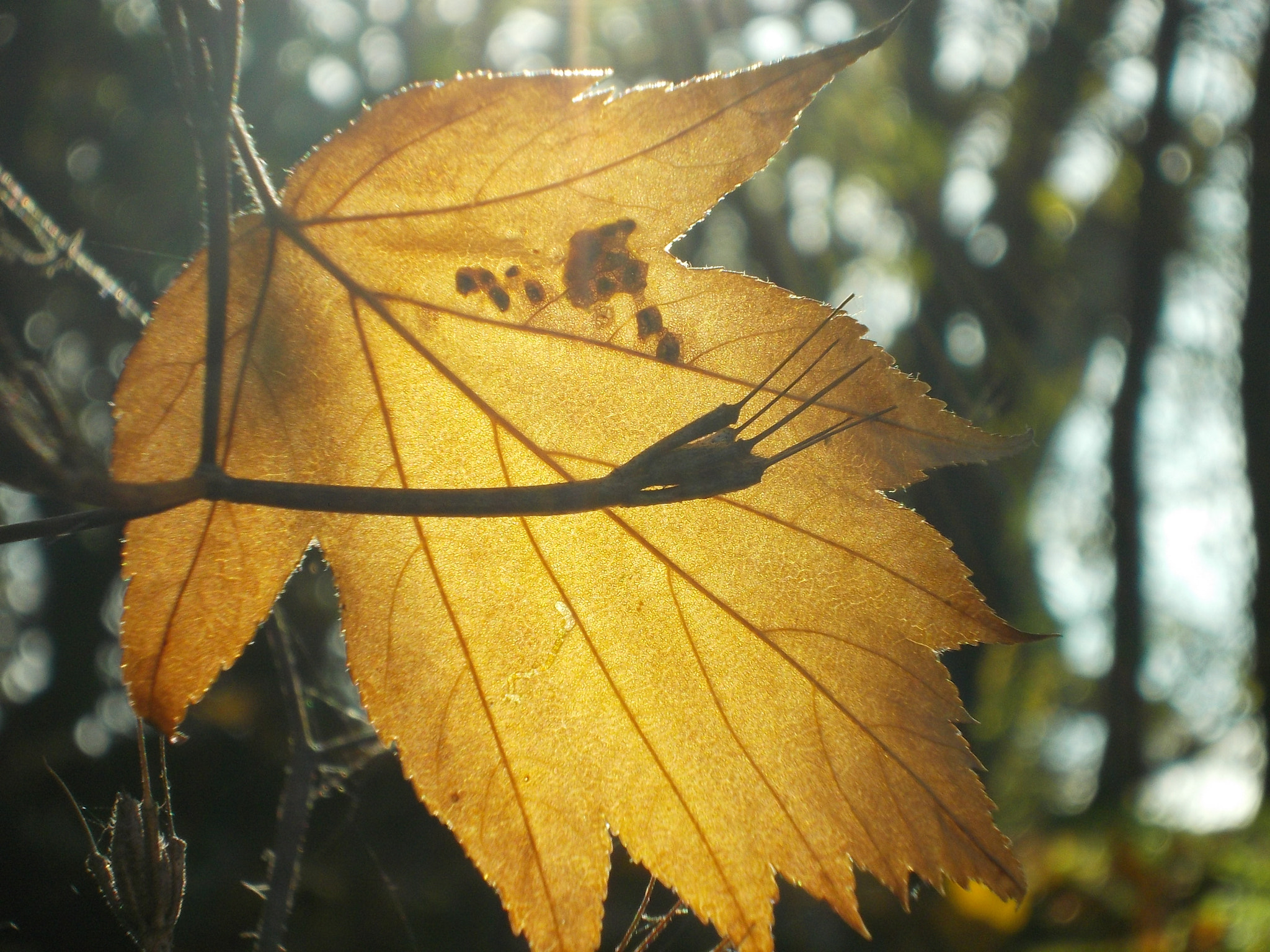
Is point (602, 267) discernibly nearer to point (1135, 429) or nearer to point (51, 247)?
point (51, 247)

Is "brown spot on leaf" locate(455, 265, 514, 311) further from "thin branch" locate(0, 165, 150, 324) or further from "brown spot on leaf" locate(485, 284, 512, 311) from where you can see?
"thin branch" locate(0, 165, 150, 324)

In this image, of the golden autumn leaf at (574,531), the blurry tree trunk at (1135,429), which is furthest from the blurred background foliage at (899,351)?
the golden autumn leaf at (574,531)

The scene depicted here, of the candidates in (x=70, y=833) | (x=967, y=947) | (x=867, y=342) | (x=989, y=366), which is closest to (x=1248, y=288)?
(x=989, y=366)

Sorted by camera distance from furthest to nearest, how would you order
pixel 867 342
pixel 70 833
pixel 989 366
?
pixel 70 833, pixel 989 366, pixel 867 342

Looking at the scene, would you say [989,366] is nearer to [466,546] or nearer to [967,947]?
[466,546]

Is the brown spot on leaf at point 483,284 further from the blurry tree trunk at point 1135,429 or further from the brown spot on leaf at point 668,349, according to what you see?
the blurry tree trunk at point 1135,429

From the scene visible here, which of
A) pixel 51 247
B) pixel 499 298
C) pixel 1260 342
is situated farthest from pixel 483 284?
pixel 1260 342
